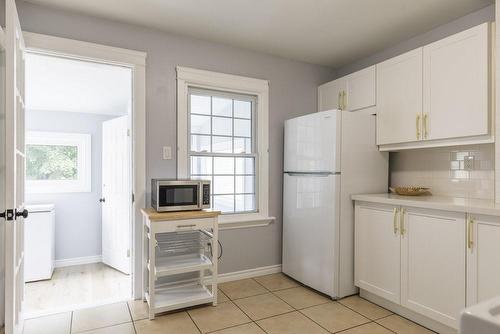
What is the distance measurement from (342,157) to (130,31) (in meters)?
2.16

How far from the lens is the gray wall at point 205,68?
249 cm

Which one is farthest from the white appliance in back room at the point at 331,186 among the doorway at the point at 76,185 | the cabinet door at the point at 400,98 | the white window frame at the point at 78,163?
the white window frame at the point at 78,163

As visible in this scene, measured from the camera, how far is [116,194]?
382cm

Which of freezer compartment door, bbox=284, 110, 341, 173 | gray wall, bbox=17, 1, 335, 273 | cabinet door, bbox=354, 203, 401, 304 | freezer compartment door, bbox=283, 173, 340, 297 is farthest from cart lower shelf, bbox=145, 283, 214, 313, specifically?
freezer compartment door, bbox=284, 110, 341, 173

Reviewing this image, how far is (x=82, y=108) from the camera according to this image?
4.47 meters

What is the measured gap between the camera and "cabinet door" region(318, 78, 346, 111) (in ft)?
10.8

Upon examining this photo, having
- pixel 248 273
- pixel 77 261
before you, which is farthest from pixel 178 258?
pixel 77 261

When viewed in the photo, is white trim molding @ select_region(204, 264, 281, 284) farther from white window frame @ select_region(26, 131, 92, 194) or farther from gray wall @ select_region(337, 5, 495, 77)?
white window frame @ select_region(26, 131, 92, 194)

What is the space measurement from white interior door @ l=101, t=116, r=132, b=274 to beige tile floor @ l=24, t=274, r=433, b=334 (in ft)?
3.97

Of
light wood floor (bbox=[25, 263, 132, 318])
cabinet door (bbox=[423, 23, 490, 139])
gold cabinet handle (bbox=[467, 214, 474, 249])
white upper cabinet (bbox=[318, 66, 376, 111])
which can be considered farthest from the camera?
white upper cabinet (bbox=[318, 66, 376, 111])

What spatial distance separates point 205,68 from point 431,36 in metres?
2.10

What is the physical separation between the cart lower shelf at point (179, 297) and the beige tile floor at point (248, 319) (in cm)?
7

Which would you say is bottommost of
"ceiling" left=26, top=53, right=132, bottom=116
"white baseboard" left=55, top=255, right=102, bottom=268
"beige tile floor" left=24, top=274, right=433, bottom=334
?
"white baseboard" left=55, top=255, right=102, bottom=268

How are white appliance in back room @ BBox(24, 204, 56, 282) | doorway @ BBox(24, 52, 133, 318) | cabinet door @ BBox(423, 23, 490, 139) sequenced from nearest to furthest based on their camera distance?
cabinet door @ BBox(423, 23, 490, 139), doorway @ BBox(24, 52, 133, 318), white appliance in back room @ BBox(24, 204, 56, 282)
